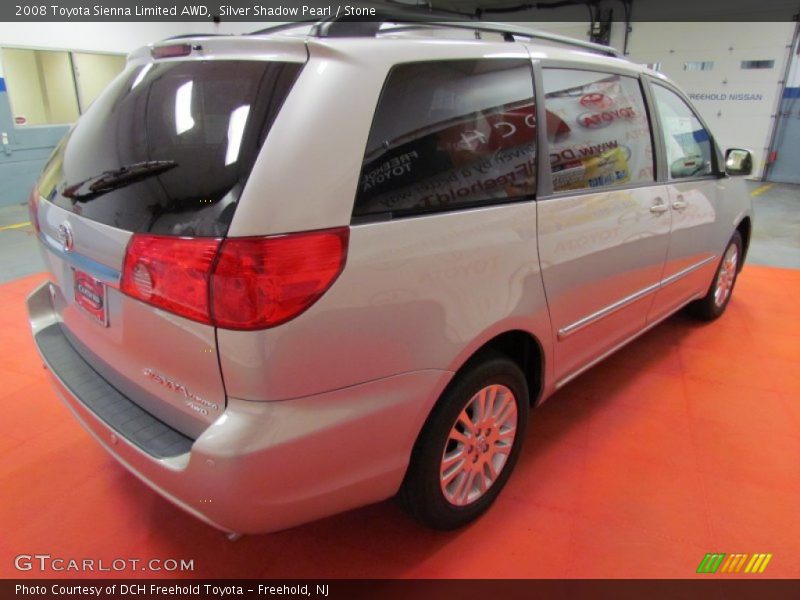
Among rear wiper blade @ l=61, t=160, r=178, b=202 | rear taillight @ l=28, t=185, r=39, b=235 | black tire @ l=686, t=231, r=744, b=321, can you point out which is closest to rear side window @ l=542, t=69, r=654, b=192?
rear wiper blade @ l=61, t=160, r=178, b=202

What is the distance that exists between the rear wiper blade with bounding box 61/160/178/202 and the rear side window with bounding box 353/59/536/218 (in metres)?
0.50

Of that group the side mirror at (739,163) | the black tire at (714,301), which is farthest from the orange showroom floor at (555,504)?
the side mirror at (739,163)

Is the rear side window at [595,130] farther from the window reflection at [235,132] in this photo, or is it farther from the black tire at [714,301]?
the black tire at [714,301]

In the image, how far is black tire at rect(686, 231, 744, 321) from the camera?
338 centimetres

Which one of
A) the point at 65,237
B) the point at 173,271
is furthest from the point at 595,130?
the point at 65,237

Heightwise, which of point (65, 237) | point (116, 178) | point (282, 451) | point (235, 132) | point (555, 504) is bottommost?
point (555, 504)

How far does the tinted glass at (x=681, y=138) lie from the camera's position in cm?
254

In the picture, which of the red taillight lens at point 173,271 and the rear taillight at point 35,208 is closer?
the red taillight lens at point 173,271

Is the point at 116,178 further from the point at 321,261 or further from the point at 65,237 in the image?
the point at 321,261

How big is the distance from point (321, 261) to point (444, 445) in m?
0.73

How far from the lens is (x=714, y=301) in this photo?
347 centimetres

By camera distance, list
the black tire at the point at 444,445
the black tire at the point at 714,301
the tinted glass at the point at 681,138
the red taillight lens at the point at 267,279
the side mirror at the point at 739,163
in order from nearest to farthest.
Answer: the red taillight lens at the point at 267,279
the black tire at the point at 444,445
the tinted glass at the point at 681,138
the side mirror at the point at 739,163
the black tire at the point at 714,301

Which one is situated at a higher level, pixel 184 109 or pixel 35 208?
pixel 184 109

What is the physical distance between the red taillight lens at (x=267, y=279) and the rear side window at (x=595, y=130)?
100cm
